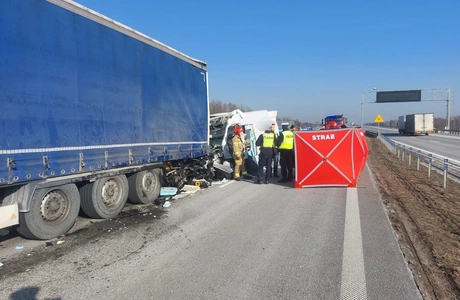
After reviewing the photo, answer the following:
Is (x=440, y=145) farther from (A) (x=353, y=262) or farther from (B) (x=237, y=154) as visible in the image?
(A) (x=353, y=262)

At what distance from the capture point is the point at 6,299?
11.2 feet

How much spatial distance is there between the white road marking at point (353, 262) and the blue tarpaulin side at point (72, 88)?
13.4 feet

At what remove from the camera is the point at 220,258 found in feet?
14.5

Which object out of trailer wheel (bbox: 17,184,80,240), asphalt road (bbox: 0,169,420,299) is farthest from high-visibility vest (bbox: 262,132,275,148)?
trailer wheel (bbox: 17,184,80,240)

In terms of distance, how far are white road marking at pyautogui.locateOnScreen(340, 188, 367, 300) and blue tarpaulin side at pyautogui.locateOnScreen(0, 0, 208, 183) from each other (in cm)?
408

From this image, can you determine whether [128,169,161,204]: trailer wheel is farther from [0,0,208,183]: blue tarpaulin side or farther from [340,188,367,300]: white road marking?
[340,188,367,300]: white road marking

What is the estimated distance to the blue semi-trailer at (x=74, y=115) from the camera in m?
4.49

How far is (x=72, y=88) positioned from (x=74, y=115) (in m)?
0.41

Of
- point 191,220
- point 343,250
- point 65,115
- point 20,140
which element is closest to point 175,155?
point 191,220

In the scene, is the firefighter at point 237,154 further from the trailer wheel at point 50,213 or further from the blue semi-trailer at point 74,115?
the trailer wheel at point 50,213

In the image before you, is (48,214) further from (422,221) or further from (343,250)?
(422,221)

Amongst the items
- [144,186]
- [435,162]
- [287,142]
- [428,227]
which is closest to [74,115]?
[144,186]

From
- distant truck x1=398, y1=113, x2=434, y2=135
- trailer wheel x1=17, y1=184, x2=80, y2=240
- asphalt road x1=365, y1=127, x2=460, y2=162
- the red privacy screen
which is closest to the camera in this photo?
trailer wheel x1=17, y1=184, x2=80, y2=240

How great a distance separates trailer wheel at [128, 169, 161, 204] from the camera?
293 inches
